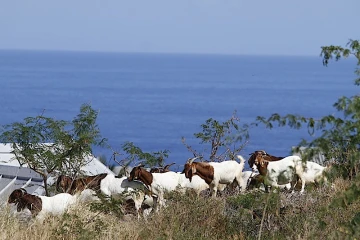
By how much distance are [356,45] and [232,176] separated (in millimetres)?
4948

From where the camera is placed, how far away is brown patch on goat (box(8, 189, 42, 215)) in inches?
424

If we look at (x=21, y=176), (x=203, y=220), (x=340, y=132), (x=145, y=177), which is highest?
(x=340, y=132)

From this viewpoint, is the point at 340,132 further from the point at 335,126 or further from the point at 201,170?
the point at 201,170

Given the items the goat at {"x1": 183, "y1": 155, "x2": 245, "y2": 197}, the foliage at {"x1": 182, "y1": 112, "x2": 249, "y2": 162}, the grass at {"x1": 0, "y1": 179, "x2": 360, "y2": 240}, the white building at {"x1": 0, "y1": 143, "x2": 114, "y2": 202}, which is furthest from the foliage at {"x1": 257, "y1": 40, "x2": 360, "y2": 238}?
the white building at {"x1": 0, "y1": 143, "x2": 114, "y2": 202}

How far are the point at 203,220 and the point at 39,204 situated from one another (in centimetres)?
194

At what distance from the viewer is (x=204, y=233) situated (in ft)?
34.8

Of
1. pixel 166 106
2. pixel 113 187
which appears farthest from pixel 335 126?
pixel 166 106

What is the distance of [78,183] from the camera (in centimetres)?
1227

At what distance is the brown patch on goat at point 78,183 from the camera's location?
12.0 m

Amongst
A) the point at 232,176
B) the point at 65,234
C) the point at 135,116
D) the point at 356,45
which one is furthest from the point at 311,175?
the point at 135,116

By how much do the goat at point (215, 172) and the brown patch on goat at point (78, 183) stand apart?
115 centimetres

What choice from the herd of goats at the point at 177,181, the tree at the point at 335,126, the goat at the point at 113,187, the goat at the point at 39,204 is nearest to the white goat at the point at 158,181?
the herd of goats at the point at 177,181

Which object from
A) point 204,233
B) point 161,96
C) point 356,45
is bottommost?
point 161,96

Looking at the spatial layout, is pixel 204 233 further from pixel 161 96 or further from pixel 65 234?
pixel 161 96
